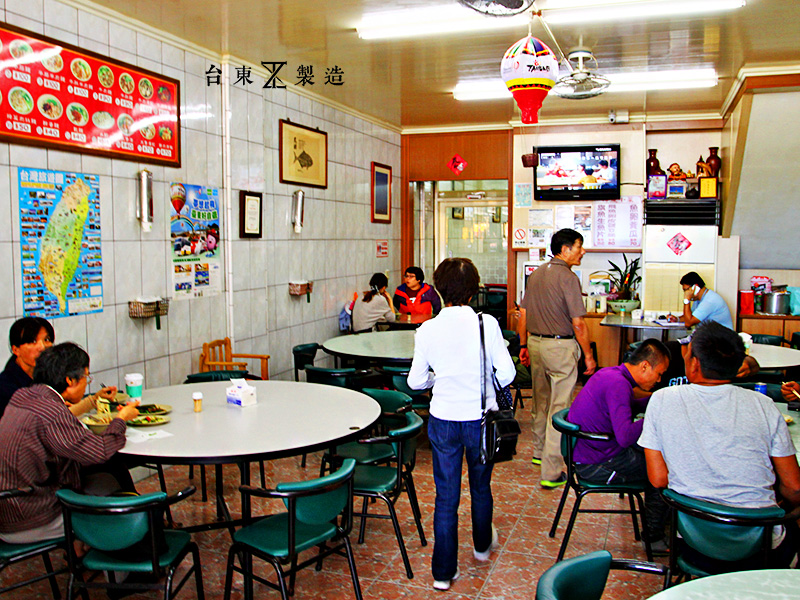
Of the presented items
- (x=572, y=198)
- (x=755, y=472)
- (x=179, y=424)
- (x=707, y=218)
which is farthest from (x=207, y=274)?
(x=707, y=218)

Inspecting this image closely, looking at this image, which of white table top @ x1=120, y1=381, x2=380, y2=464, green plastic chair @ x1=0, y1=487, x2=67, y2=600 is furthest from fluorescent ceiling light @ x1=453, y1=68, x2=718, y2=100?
green plastic chair @ x1=0, y1=487, x2=67, y2=600

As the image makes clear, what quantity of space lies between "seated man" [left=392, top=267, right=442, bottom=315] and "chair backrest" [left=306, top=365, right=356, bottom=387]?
3.17 m

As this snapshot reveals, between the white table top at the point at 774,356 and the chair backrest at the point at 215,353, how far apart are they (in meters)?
4.27

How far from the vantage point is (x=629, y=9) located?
4.70 m

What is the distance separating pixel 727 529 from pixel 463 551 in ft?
5.49

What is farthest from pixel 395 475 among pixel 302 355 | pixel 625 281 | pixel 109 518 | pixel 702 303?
pixel 625 281

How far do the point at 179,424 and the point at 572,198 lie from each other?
6.92 metres

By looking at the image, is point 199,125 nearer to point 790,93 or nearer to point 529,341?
point 529,341

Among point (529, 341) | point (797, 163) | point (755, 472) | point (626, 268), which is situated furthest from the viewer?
point (626, 268)

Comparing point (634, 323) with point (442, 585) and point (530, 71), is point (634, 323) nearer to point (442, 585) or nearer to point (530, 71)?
point (530, 71)

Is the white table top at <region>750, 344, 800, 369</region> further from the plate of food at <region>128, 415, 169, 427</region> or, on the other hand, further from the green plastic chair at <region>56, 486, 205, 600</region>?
the green plastic chair at <region>56, 486, 205, 600</region>

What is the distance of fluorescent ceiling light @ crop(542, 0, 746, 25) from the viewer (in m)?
4.60

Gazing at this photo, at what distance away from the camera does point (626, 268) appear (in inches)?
353

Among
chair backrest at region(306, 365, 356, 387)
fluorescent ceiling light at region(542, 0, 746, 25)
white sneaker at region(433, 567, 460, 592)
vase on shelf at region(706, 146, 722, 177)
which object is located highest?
fluorescent ceiling light at region(542, 0, 746, 25)
